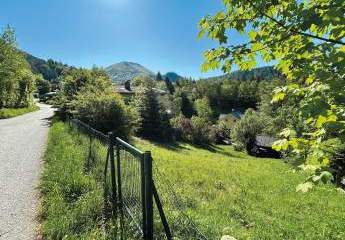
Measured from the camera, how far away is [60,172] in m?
10.3

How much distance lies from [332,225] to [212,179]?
4999 mm

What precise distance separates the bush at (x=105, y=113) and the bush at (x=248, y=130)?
39776 millimetres

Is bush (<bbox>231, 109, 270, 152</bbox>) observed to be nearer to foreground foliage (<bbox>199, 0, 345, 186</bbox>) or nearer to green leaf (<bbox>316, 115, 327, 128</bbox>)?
foreground foliage (<bbox>199, 0, 345, 186</bbox>)

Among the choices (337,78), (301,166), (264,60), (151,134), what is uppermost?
(264,60)

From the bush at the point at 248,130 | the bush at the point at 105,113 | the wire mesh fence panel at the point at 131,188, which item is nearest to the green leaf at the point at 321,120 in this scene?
the wire mesh fence panel at the point at 131,188

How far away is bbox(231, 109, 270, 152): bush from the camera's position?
208 ft

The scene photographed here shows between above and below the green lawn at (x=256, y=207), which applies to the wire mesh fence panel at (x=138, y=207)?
above

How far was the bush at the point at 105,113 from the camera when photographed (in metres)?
26.5

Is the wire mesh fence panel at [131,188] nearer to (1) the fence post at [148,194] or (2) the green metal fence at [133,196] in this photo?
(2) the green metal fence at [133,196]

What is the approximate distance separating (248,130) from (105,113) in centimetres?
4224

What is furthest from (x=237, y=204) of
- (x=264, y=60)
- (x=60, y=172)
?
(x=264, y=60)

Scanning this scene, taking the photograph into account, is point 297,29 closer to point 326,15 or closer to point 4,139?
point 326,15

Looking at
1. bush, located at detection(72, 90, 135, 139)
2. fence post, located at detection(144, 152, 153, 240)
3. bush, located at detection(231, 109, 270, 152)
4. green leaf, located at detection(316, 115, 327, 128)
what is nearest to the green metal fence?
fence post, located at detection(144, 152, 153, 240)

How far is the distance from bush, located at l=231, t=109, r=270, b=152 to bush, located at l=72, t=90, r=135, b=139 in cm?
3978
